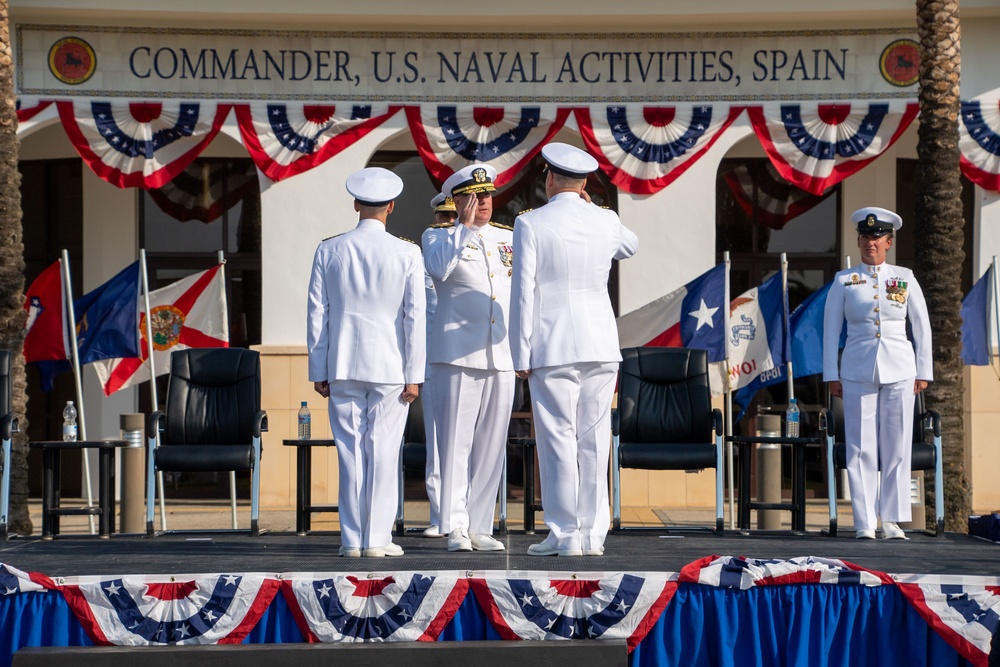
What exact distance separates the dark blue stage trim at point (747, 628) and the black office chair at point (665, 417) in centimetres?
258

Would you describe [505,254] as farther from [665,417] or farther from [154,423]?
[154,423]

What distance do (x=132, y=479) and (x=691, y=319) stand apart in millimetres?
4757

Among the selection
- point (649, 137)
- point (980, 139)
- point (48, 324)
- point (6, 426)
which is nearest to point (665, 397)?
point (6, 426)

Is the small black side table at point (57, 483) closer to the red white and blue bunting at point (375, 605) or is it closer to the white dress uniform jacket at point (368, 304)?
the white dress uniform jacket at point (368, 304)

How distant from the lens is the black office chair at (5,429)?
788 cm

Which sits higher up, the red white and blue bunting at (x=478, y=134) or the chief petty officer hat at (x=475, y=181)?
the red white and blue bunting at (x=478, y=134)

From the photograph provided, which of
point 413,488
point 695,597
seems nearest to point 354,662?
point 695,597

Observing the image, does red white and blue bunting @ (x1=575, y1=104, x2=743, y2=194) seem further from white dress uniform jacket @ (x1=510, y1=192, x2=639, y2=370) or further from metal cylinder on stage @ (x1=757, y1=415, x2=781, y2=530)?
white dress uniform jacket @ (x1=510, y1=192, x2=639, y2=370)

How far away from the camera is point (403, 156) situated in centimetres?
1423

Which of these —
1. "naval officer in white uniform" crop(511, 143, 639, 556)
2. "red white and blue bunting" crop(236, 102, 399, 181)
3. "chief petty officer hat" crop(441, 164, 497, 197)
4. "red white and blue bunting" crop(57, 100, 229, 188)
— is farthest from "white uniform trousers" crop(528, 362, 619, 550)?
"red white and blue bunting" crop(57, 100, 229, 188)

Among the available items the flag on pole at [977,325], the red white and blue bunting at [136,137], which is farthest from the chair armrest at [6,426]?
the flag on pole at [977,325]

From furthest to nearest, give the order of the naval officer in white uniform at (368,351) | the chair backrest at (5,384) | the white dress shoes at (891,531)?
the chair backrest at (5,384) < the white dress shoes at (891,531) < the naval officer in white uniform at (368,351)

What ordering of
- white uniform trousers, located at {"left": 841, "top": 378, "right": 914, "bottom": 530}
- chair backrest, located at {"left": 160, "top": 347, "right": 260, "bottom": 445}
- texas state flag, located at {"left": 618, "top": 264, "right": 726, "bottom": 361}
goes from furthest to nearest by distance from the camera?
texas state flag, located at {"left": 618, "top": 264, "right": 726, "bottom": 361} < chair backrest, located at {"left": 160, "top": 347, "right": 260, "bottom": 445} < white uniform trousers, located at {"left": 841, "top": 378, "right": 914, "bottom": 530}

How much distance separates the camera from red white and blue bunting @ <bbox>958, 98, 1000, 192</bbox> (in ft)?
41.3
